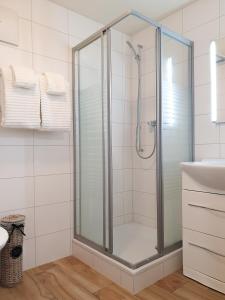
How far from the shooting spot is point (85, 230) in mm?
2193

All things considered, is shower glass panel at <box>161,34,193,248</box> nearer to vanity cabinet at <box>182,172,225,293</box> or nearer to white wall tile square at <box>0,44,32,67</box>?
vanity cabinet at <box>182,172,225,293</box>

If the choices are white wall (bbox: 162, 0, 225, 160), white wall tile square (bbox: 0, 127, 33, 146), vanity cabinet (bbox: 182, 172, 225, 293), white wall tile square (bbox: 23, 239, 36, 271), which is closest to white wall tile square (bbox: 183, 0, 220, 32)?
white wall (bbox: 162, 0, 225, 160)

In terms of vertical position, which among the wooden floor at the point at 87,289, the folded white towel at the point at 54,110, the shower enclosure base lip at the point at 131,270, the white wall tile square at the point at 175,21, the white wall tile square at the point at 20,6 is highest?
the white wall tile square at the point at 175,21

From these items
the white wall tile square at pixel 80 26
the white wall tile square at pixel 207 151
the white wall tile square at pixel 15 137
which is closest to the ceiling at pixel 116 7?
the white wall tile square at pixel 80 26

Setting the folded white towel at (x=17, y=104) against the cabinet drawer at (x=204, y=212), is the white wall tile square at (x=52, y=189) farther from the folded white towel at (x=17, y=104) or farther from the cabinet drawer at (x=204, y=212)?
the cabinet drawer at (x=204, y=212)

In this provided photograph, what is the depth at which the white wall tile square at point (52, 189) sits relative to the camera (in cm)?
207

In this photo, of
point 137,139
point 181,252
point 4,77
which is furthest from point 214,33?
point 181,252

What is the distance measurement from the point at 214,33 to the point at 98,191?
1695 millimetres

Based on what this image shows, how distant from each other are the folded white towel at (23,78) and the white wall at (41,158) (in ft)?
0.77

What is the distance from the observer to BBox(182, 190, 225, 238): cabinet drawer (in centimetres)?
163

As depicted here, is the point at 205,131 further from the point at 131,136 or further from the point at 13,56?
the point at 13,56

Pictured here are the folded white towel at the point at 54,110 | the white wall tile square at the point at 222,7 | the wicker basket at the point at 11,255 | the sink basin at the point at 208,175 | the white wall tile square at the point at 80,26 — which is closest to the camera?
the sink basin at the point at 208,175

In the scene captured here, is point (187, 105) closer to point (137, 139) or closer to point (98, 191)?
point (137, 139)

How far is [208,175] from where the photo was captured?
1.61 meters
